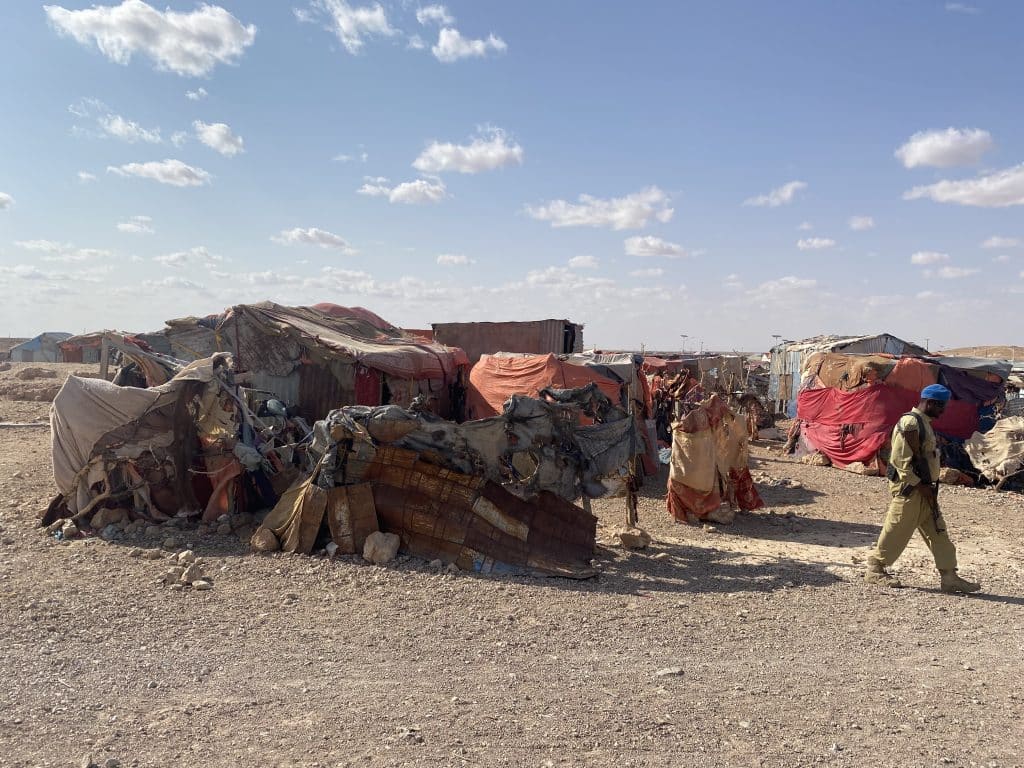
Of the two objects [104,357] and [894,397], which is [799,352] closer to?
[894,397]

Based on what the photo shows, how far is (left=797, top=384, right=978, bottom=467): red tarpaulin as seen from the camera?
45.5 ft

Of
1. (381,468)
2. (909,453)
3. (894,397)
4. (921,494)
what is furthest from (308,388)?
(894,397)

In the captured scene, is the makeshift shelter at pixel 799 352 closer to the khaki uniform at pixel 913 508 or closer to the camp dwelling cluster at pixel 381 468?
the camp dwelling cluster at pixel 381 468

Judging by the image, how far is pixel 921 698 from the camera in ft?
13.5

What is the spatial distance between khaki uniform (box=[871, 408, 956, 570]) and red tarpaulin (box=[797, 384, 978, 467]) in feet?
27.0

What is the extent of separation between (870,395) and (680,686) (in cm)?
1196

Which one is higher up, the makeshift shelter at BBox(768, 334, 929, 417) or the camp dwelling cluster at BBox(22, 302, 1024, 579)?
the makeshift shelter at BBox(768, 334, 929, 417)

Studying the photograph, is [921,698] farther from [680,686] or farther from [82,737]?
[82,737]

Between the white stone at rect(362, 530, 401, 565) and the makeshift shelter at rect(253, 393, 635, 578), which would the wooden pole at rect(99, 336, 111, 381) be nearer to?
the makeshift shelter at rect(253, 393, 635, 578)

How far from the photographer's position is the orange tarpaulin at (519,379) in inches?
485

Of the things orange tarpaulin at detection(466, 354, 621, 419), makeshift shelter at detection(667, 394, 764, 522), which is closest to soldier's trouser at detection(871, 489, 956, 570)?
makeshift shelter at detection(667, 394, 764, 522)

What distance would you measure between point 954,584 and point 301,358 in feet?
36.1

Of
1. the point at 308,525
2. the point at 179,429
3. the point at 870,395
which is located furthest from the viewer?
the point at 870,395

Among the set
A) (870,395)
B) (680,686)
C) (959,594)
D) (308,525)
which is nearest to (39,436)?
(308,525)
